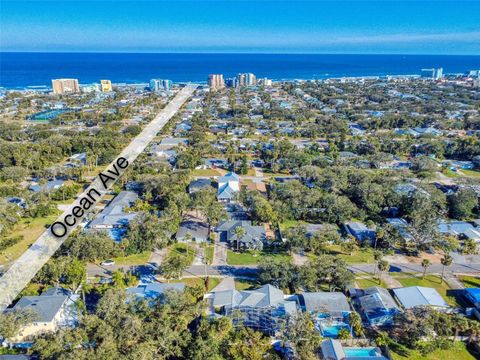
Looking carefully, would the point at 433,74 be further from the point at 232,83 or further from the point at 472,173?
the point at 472,173

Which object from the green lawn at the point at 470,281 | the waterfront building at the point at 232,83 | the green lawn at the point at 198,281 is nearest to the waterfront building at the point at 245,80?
the waterfront building at the point at 232,83

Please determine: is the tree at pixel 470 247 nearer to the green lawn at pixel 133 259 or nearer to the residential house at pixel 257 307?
the residential house at pixel 257 307

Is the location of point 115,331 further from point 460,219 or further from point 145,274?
point 460,219

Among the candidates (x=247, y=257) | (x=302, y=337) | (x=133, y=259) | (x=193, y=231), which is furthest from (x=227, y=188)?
(x=302, y=337)

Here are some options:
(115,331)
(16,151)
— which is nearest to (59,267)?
(115,331)

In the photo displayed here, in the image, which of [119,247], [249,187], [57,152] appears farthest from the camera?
[57,152]
